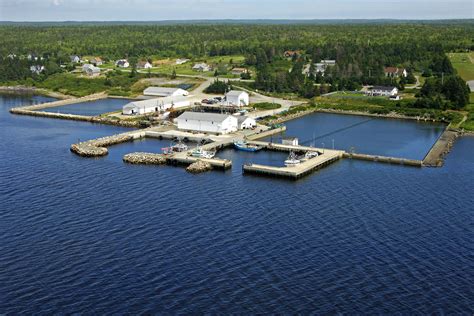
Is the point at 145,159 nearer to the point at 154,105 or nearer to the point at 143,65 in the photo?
the point at 154,105

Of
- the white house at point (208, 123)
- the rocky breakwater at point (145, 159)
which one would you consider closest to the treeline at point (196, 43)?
the white house at point (208, 123)

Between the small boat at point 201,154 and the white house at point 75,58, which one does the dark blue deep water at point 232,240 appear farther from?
the white house at point 75,58

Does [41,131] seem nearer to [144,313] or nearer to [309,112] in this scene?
[309,112]

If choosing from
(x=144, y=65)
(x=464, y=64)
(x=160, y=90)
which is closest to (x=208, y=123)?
(x=160, y=90)

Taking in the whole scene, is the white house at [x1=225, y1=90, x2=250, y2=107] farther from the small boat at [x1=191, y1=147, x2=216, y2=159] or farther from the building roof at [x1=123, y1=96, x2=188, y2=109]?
the small boat at [x1=191, y1=147, x2=216, y2=159]

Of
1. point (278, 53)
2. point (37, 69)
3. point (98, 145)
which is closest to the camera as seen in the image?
point (98, 145)

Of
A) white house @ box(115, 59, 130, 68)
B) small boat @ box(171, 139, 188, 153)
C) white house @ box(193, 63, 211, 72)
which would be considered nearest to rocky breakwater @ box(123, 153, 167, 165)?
small boat @ box(171, 139, 188, 153)

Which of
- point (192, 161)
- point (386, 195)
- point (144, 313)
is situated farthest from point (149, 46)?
point (144, 313)
